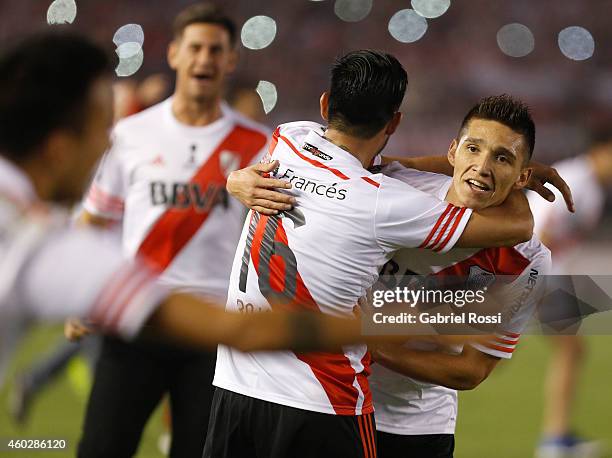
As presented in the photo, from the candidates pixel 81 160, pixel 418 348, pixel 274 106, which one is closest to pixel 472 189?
pixel 418 348

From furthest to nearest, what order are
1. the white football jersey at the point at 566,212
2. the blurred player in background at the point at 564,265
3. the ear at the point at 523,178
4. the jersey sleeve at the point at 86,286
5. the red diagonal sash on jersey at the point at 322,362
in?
the white football jersey at the point at 566,212
the blurred player in background at the point at 564,265
the ear at the point at 523,178
the red diagonal sash on jersey at the point at 322,362
the jersey sleeve at the point at 86,286

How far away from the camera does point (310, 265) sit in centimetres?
259

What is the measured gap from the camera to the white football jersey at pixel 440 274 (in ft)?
9.00

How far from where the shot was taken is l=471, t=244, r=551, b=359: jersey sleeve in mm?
2730

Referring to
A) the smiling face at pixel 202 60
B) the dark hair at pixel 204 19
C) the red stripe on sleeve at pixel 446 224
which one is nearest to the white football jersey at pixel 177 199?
the smiling face at pixel 202 60

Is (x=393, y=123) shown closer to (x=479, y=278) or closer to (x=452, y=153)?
(x=452, y=153)

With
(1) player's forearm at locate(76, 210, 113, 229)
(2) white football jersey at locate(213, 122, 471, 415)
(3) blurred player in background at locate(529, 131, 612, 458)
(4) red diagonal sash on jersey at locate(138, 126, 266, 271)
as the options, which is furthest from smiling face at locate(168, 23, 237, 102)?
(3) blurred player in background at locate(529, 131, 612, 458)

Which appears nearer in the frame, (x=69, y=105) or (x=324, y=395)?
(x=69, y=105)

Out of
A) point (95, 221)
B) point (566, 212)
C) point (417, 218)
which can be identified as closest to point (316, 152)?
point (417, 218)

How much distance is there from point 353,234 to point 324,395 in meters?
0.42

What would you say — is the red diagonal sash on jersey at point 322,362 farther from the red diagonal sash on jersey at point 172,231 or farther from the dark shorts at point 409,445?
the red diagonal sash on jersey at point 172,231

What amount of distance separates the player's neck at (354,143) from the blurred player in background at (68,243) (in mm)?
940

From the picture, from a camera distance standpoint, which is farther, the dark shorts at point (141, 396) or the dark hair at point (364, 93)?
the dark shorts at point (141, 396)

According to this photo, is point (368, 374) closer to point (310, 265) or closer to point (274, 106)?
point (310, 265)
